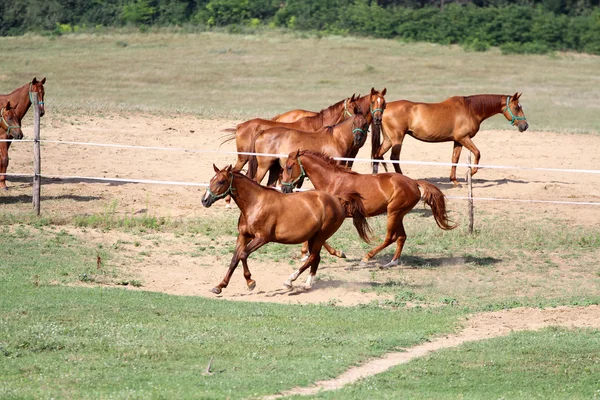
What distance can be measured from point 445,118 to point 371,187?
657 centimetres

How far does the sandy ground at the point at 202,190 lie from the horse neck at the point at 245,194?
126cm

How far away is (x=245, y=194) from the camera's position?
13.3m

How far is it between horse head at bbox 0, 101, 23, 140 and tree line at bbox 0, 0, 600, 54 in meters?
31.7

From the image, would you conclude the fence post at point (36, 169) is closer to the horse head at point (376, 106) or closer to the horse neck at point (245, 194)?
the horse neck at point (245, 194)

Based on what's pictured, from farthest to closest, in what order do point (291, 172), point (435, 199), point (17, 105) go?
1. point (17, 105)
2. point (435, 199)
3. point (291, 172)

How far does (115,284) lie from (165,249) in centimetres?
212

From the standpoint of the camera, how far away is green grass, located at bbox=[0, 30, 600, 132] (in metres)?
33.3

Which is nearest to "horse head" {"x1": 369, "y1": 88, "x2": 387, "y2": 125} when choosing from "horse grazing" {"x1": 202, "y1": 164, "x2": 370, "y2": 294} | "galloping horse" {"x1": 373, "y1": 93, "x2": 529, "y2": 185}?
"galloping horse" {"x1": 373, "y1": 93, "x2": 529, "y2": 185}

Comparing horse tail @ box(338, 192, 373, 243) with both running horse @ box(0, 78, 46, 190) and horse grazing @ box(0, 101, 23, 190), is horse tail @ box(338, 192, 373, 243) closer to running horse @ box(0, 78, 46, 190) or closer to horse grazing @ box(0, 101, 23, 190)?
running horse @ box(0, 78, 46, 190)

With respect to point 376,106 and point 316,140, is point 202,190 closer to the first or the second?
point 316,140

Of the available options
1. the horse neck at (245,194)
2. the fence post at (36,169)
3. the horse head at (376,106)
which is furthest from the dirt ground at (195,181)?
the horse head at (376,106)

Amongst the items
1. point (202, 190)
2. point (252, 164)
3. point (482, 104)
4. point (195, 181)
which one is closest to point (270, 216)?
point (252, 164)

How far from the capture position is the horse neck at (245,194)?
13.2m

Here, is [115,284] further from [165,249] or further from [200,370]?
[200,370]
